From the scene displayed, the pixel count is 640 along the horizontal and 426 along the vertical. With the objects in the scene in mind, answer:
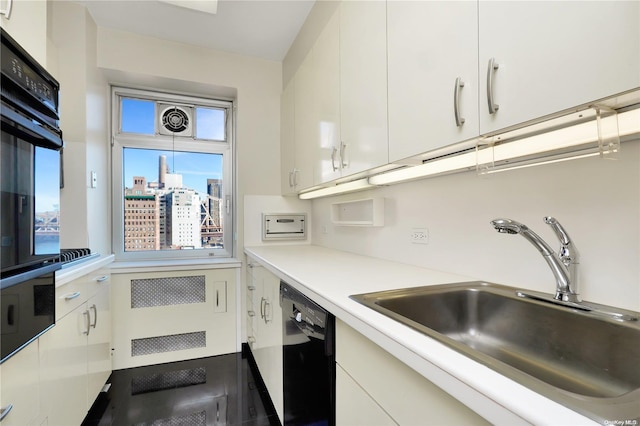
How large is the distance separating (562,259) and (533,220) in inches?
7.3

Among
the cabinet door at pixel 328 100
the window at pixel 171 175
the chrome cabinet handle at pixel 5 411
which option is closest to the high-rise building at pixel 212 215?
the window at pixel 171 175

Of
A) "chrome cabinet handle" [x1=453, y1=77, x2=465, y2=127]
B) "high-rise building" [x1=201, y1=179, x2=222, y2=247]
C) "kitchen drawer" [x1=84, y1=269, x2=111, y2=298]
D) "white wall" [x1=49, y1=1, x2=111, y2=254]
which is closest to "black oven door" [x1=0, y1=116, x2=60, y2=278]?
"kitchen drawer" [x1=84, y1=269, x2=111, y2=298]

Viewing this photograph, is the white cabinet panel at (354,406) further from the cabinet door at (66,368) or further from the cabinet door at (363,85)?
the cabinet door at (66,368)

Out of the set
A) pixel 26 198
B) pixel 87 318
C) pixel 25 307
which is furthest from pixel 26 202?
pixel 87 318

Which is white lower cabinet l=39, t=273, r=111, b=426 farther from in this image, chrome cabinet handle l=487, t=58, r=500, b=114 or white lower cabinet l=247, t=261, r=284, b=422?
chrome cabinet handle l=487, t=58, r=500, b=114

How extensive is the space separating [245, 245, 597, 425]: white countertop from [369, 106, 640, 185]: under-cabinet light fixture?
1.53 ft

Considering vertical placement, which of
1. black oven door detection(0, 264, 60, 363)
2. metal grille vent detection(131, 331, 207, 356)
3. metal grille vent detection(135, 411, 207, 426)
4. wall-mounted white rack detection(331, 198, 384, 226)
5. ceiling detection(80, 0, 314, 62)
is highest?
ceiling detection(80, 0, 314, 62)

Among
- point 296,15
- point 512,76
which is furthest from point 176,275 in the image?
point 512,76

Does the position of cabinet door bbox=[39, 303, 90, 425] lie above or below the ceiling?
below

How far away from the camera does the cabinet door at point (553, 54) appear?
20.6 inches

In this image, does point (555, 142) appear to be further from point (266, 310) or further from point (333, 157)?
point (266, 310)

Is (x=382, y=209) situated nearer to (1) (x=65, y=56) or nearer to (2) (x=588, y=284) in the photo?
(2) (x=588, y=284)

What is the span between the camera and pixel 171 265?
241cm

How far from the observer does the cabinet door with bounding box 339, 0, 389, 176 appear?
1.18 metres
